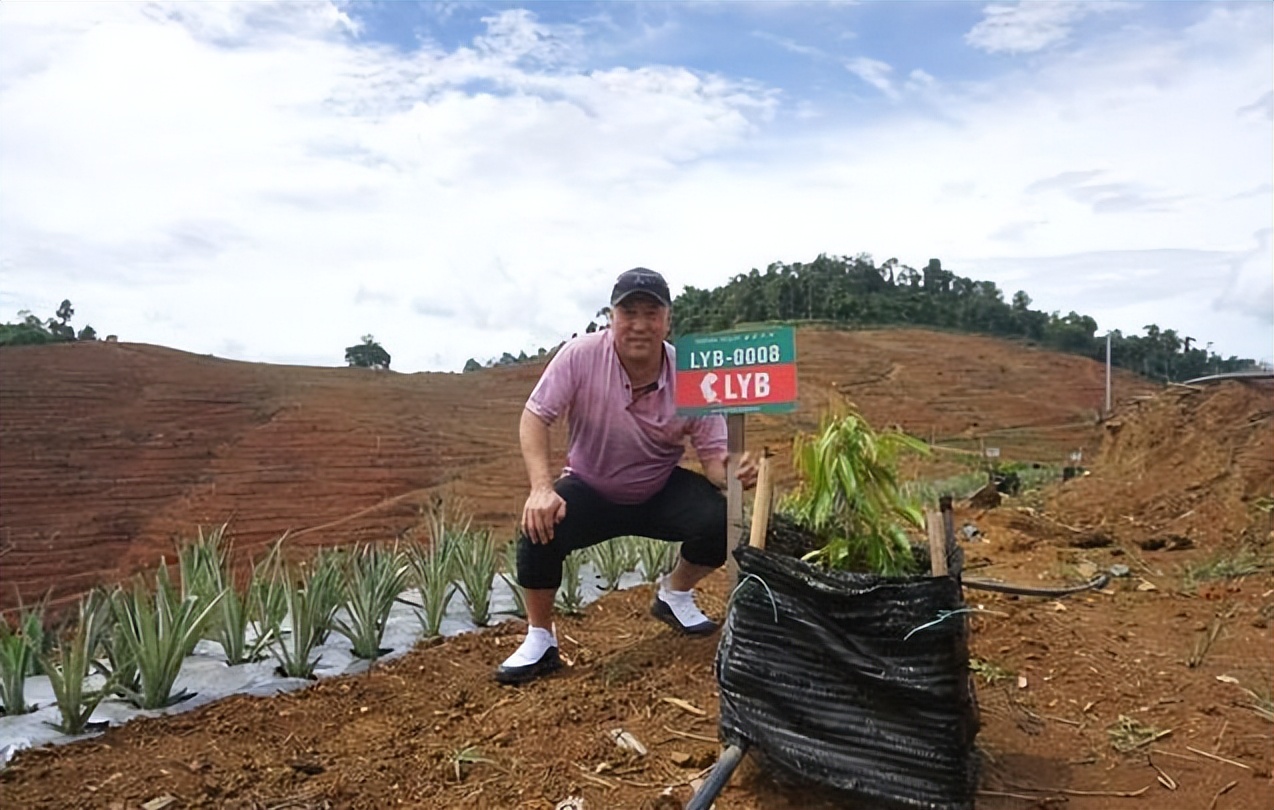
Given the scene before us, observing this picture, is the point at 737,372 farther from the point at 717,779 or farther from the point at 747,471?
the point at 717,779

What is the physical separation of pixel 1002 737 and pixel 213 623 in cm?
260

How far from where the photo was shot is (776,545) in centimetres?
237

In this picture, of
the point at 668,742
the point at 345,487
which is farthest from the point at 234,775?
the point at 345,487

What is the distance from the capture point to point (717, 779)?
6.49ft

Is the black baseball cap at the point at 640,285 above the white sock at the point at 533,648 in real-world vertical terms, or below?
above

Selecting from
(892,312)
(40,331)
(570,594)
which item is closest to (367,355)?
(40,331)

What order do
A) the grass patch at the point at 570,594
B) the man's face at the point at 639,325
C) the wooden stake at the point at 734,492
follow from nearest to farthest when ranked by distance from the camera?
the wooden stake at the point at 734,492 → the man's face at the point at 639,325 → the grass patch at the point at 570,594

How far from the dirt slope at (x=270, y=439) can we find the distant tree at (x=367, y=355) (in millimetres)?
6348

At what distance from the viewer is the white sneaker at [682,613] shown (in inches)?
131

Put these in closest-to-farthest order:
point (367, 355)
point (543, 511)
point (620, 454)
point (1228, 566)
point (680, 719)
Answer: point (680, 719) → point (543, 511) → point (620, 454) → point (1228, 566) → point (367, 355)

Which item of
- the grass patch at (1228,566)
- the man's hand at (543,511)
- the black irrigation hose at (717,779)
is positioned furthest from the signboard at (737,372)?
the grass patch at (1228,566)

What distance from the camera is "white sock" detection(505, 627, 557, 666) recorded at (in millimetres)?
3061

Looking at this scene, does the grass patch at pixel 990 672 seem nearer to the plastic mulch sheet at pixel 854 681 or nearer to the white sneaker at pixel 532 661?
the plastic mulch sheet at pixel 854 681

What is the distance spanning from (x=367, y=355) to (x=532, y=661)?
25.7 metres
